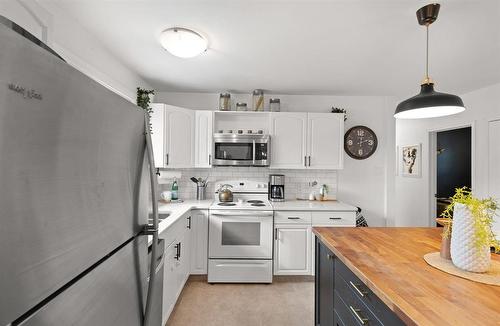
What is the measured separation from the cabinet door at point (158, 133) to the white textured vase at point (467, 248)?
2.69 metres

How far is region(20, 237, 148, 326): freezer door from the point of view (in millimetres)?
569

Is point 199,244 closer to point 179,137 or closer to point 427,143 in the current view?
point 179,137

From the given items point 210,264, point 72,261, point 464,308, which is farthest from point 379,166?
point 72,261

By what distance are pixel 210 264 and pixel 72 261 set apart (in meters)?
2.46

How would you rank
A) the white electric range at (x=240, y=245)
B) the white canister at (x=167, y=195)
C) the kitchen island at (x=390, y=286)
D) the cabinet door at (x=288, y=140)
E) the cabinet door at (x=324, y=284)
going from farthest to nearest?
the cabinet door at (x=288, y=140), the white canister at (x=167, y=195), the white electric range at (x=240, y=245), the cabinet door at (x=324, y=284), the kitchen island at (x=390, y=286)

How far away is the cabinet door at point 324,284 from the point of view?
5.13ft

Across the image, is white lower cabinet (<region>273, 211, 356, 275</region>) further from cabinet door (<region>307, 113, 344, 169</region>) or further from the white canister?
the white canister

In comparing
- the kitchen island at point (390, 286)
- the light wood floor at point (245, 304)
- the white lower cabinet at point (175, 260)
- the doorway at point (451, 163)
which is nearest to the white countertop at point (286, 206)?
the white lower cabinet at point (175, 260)

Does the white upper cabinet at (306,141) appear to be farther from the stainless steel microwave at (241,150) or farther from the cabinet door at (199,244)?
the cabinet door at (199,244)

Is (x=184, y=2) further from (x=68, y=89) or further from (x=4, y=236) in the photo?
(x=4, y=236)

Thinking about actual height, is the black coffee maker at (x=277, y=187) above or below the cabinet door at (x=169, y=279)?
above

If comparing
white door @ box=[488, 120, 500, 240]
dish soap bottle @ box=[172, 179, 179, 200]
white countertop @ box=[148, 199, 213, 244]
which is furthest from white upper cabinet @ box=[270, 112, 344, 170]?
white door @ box=[488, 120, 500, 240]

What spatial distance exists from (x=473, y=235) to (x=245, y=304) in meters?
2.07

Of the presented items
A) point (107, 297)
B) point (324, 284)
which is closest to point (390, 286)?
point (324, 284)
